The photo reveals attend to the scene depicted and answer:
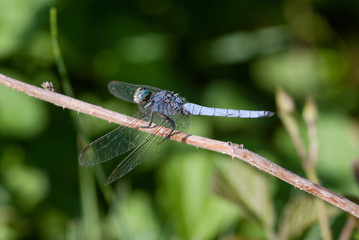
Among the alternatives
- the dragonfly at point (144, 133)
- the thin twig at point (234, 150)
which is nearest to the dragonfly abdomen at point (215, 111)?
the dragonfly at point (144, 133)

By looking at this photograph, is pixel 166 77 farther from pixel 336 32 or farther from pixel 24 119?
pixel 336 32

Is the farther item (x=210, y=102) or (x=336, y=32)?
(x=336, y=32)

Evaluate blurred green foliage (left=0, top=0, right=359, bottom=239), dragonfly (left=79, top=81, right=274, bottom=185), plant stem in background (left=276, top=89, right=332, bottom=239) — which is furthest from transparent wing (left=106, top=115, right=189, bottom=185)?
plant stem in background (left=276, top=89, right=332, bottom=239)

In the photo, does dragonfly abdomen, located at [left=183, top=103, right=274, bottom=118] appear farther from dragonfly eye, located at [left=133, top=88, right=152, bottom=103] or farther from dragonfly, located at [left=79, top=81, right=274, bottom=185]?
dragonfly eye, located at [left=133, top=88, right=152, bottom=103]

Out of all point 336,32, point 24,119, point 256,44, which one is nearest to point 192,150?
point 24,119

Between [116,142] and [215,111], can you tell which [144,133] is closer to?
[116,142]

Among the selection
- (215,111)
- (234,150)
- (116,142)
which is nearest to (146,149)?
(116,142)
